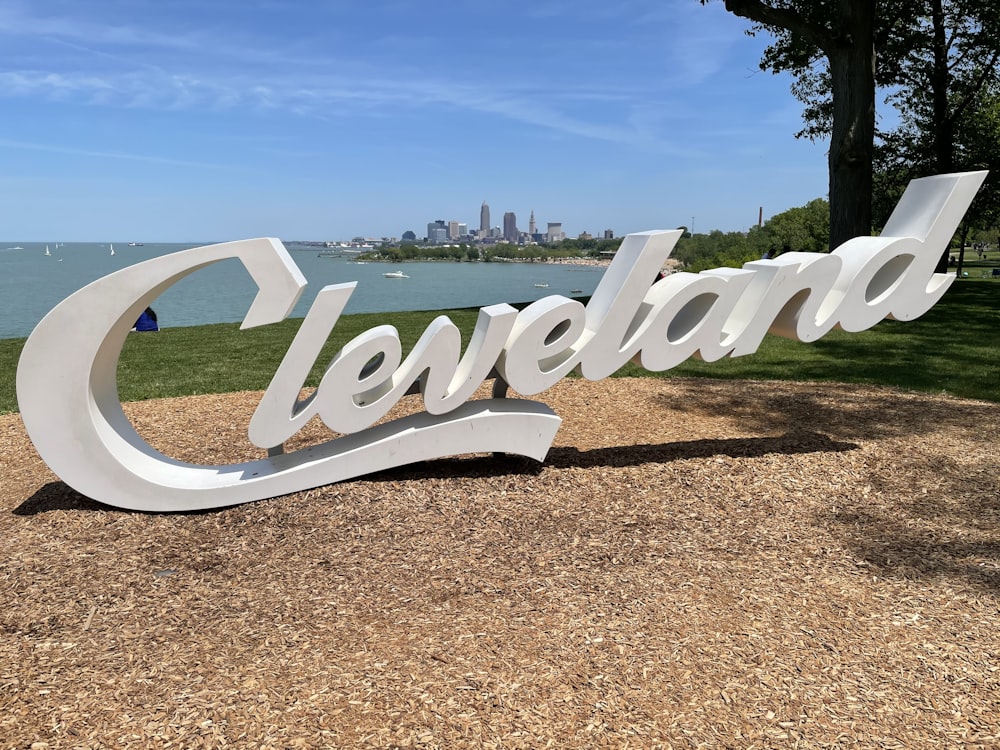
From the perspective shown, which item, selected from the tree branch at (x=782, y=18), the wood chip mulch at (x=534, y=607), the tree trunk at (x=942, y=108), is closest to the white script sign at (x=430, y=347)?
the wood chip mulch at (x=534, y=607)

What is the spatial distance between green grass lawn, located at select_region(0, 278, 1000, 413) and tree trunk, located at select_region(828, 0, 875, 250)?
3.00m

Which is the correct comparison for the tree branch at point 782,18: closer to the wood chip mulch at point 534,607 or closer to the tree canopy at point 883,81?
the tree canopy at point 883,81

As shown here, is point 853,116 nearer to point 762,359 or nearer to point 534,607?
point 762,359

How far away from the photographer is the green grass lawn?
39.6ft

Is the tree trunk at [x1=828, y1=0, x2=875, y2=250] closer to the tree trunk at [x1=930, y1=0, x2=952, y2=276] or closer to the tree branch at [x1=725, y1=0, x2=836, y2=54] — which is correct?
the tree branch at [x1=725, y1=0, x2=836, y2=54]

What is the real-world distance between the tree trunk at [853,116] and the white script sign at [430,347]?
Result: 11006mm

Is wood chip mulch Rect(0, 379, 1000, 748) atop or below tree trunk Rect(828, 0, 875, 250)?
below

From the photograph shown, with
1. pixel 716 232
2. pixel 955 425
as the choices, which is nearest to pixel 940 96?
pixel 955 425

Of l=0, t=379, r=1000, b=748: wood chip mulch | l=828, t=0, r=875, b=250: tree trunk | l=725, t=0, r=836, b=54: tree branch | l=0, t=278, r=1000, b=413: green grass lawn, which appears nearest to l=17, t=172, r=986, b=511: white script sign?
l=0, t=379, r=1000, b=748: wood chip mulch

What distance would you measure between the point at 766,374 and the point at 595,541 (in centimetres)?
806

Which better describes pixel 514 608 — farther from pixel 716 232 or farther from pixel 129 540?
pixel 716 232

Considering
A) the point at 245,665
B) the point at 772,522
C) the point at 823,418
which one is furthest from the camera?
the point at 823,418

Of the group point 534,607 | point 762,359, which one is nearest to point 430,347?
point 534,607

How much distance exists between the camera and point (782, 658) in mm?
4160
